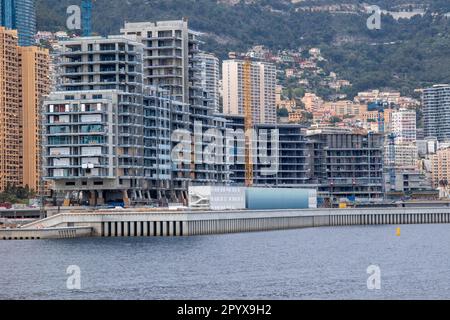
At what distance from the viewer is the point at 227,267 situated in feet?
334

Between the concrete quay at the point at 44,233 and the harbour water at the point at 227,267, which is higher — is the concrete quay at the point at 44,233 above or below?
above

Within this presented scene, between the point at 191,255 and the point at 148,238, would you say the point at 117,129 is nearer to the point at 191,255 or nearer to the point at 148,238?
the point at 148,238

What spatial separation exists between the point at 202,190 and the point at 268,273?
3409 inches

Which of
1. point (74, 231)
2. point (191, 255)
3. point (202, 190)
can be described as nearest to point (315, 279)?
point (191, 255)

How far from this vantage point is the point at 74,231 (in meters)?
151

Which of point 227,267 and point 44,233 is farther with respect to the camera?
point 44,233

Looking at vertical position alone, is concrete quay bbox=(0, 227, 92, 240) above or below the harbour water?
above

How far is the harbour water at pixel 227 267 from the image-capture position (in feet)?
259

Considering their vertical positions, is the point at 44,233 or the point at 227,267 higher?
the point at 44,233

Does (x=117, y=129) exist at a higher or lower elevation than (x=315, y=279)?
higher

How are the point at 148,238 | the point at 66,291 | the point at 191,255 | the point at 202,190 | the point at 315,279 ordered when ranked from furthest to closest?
the point at 202,190
the point at 148,238
the point at 191,255
the point at 315,279
the point at 66,291

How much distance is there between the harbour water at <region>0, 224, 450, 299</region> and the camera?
78875mm
